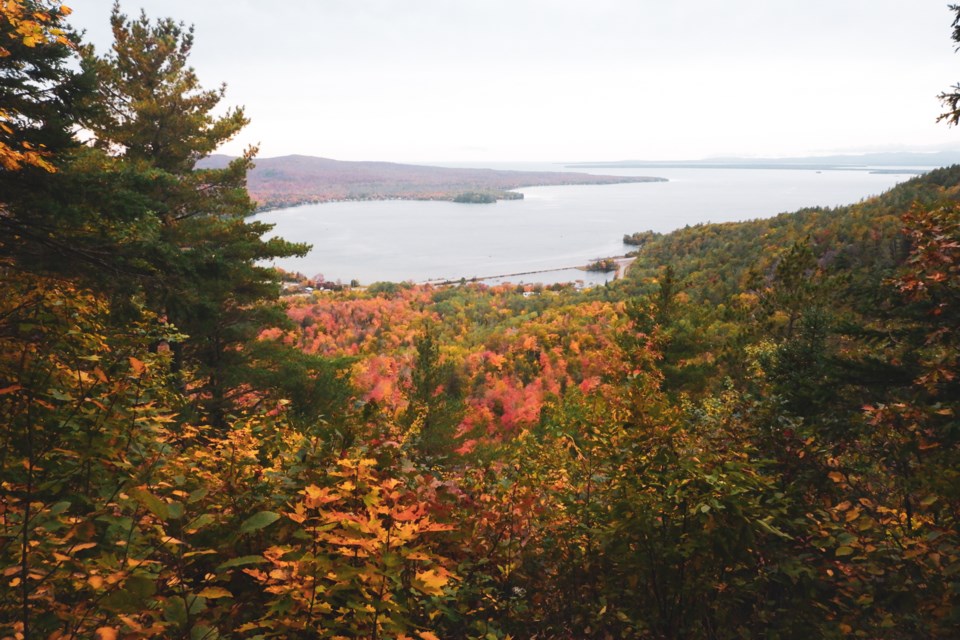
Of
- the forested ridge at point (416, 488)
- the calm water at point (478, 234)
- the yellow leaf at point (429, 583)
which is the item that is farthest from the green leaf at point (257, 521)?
the calm water at point (478, 234)

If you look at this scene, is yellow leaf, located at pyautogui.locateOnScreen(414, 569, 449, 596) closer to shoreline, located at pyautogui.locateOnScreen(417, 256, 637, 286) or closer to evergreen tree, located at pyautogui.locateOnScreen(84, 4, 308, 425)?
evergreen tree, located at pyautogui.locateOnScreen(84, 4, 308, 425)

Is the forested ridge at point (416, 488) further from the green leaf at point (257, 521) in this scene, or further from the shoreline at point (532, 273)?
the shoreline at point (532, 273)

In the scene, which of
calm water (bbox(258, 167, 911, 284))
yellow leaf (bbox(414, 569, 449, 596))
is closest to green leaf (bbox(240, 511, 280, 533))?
yellow leaf (bbox(414, 569, 449, 596))

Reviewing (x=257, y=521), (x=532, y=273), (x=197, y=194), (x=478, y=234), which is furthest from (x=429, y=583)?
(x=478, y=234)

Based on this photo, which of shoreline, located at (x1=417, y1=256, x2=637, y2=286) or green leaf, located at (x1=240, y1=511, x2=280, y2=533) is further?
shoreline, located at (x1=417, y1=256, x2=637, y2=286)

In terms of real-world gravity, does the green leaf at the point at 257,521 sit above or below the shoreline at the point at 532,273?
above

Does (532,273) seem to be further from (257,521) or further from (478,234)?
(257,521)

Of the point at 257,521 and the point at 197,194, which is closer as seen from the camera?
the point at 257,521

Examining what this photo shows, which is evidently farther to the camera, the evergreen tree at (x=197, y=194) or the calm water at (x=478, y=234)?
the calm water at (x=478, y=234)

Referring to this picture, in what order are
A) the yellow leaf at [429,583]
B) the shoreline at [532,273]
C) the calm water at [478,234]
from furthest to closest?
1. the calm water at [478,234]
2. the shoreline at [532,273]
3. the yellow leaf at [429,583]

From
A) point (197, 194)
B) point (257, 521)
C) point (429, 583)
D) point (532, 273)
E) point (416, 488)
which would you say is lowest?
point (532, 273)

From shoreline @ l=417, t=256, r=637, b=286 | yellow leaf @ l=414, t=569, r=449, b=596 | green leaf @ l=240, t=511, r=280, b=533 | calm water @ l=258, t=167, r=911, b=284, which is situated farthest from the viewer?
calm water @ l=258, t=167, r=911, b=284

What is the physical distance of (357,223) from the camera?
150000 millimetres

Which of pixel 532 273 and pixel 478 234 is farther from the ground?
pixel 478 234
